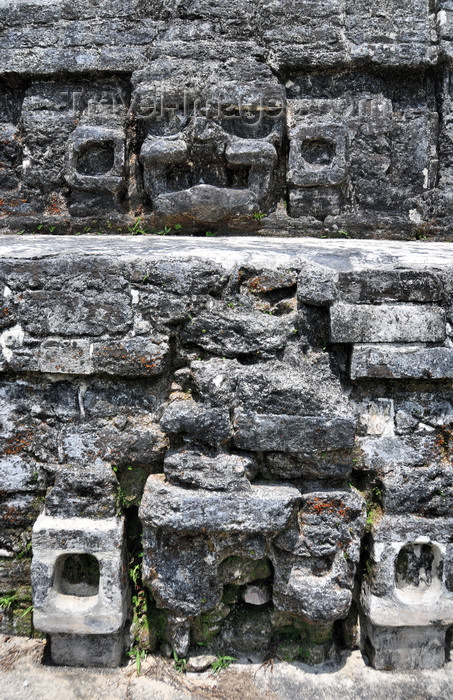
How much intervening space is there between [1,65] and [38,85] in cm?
21

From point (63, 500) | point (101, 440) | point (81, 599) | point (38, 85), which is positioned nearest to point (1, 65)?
point (38, 85)

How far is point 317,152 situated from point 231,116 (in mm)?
514

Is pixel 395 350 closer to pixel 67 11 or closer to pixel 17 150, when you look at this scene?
pixel 17 150

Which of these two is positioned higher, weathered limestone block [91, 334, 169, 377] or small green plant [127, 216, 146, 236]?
small green plant [127, 216, 146, 236]

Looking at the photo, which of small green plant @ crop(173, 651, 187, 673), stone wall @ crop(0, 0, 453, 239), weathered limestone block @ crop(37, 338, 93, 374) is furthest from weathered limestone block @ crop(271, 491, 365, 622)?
stone wall @ crop(0, 0, 453, 239)

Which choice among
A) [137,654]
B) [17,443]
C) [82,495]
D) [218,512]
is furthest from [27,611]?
[218,512]

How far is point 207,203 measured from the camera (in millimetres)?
2697

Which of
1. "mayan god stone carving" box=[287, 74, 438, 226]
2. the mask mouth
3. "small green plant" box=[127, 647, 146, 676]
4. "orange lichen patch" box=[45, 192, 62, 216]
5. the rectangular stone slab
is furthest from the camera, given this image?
"orange lichen patch" box=[45, 192, 62, 216]

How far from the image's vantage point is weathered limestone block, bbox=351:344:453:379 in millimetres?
2084

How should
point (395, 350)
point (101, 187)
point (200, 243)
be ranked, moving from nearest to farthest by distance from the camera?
1. point (395, 350)
2. point (200, 243)
3. point (101, 187)

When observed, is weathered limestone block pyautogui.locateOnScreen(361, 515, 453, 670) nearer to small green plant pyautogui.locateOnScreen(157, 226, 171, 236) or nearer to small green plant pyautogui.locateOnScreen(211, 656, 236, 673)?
small green plant pyautogui.locateOnScreen(211, 656, 236, 673)

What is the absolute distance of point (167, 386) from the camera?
7.24 feet

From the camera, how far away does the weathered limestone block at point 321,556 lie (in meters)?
2.09

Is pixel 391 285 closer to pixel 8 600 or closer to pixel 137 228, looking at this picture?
pixel 137 228
